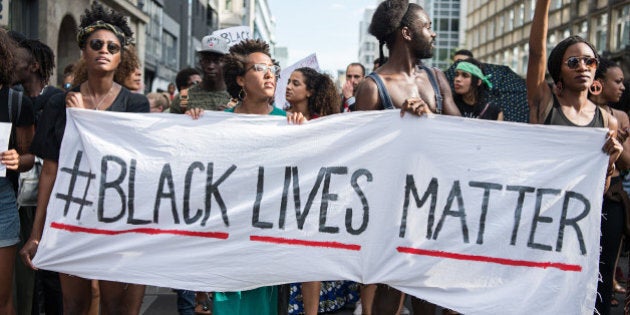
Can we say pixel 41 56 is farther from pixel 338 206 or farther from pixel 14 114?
pixel 338 206

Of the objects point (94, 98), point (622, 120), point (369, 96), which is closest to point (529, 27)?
point (622, 120)

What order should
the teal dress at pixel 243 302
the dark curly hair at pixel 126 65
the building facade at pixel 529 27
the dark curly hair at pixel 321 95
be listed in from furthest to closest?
the building facade at pixel 529 27 → the dark curly hair at pixel 321 95 → the dark curly hair at pixel 126 65 → the teal dress at pixel 243 302

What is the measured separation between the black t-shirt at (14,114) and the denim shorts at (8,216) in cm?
9

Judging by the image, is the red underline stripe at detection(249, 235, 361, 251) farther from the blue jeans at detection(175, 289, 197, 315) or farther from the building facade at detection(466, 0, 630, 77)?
the building facade at detection(466, 0, 630, 77)

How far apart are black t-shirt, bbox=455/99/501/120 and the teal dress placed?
3047 millimetres

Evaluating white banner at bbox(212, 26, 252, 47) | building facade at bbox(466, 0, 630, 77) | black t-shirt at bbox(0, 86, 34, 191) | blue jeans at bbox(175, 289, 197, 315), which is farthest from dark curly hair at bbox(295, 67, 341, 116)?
building facade at bbox(466, 0, 630, 77)

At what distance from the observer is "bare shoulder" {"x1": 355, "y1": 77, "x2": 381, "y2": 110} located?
3959 millimetres

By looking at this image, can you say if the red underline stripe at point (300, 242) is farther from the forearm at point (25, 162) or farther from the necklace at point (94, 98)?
the forearm at point (25, 162)

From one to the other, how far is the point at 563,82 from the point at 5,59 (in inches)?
119

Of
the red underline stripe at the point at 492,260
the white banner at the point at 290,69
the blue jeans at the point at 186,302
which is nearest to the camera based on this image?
the red underline stripe at the point at 492,260

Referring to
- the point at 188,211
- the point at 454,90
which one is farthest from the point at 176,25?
the point at 188,211

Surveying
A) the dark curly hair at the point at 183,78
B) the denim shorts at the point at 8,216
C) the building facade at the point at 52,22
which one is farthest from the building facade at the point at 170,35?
the denim shorts at the point at 8,216

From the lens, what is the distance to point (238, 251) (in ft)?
12.5

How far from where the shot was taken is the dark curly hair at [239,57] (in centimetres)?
436
